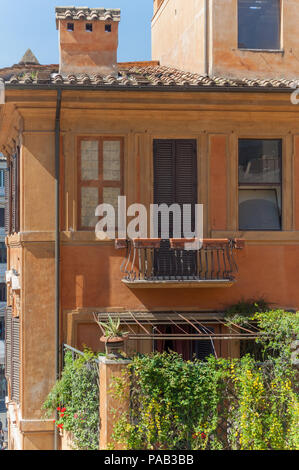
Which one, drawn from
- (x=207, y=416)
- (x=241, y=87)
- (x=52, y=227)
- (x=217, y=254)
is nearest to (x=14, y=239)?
(x=52, y=227)

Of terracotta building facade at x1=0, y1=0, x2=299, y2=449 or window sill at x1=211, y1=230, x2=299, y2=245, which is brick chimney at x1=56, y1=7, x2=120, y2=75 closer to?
terracotta building facade at x1=0, y1=0, x2=299, y2=449

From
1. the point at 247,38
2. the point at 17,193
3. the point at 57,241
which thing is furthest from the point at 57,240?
the point at 247,38

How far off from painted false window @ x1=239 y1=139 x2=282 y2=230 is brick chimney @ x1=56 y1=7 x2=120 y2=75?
3.35 m

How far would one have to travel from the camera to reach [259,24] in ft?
47.1

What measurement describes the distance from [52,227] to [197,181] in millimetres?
2866

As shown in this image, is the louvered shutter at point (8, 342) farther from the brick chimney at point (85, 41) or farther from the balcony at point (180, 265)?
the brick chimney at point (85, 41)

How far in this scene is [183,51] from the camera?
1609 centimetres

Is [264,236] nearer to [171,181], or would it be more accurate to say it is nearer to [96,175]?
[171,181]

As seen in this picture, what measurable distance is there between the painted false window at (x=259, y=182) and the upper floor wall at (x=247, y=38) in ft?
6.32

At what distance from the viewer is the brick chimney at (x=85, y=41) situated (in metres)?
13.8

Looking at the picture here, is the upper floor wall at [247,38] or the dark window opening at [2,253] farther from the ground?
the upper floor wall at [247,38]

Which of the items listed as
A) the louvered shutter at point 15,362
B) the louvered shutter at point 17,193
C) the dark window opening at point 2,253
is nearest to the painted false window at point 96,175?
the louvered shutter at point 17,193
